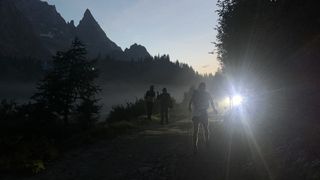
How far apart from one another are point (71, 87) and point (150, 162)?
12.8 m

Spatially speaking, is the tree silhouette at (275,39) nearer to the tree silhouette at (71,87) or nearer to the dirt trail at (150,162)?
the dirt trail at (150,162)

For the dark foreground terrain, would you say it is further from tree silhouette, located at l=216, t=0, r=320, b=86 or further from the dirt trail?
tree silhouette, located at l=216, t=0, r=320, b=86

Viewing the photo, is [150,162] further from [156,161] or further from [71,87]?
[71,87]

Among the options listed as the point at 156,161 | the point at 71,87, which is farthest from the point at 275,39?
the point at 71,87

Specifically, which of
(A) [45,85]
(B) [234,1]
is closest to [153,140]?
(A) [45,85]

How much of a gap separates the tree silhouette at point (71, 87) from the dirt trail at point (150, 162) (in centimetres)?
667

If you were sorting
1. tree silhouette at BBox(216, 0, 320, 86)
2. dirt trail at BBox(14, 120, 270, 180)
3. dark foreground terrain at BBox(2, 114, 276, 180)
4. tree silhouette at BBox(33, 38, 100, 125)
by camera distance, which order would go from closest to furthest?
dark foreground terrain at BBox(2, 114, 276, 180) < dirt trail at BBox(14, 120, 270, 180) < tree silhouette at BBox(216, 0, 320, 86) < tree silhouette at BBox(33, 38, 100, 125)

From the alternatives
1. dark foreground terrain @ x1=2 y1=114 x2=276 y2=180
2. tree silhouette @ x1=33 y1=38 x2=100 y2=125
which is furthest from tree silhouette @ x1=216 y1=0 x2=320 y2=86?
tree silhouette @ x1=33 y1=38 x2=100 y2=125

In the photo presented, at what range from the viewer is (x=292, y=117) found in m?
14.6

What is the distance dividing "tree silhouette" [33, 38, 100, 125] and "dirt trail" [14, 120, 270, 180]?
21.9 feet

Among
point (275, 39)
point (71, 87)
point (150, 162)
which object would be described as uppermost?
point (275, 39)

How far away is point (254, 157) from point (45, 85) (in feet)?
54.1

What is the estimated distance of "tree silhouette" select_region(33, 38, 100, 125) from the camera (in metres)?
26.3

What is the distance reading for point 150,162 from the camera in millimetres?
15516
